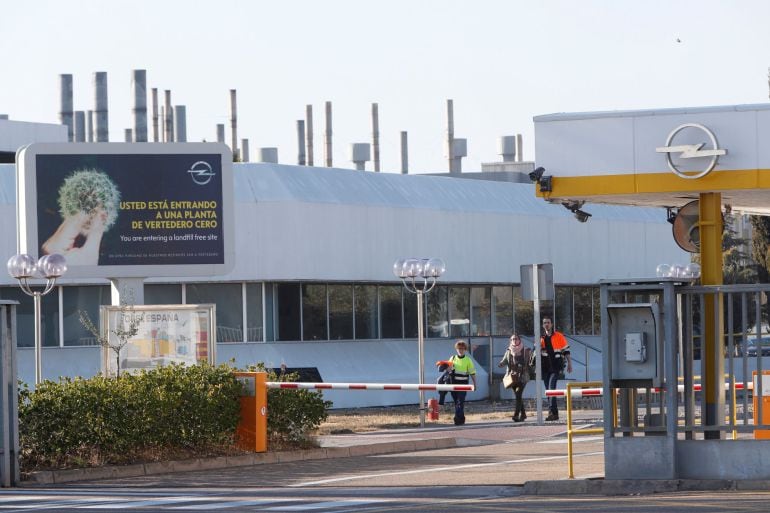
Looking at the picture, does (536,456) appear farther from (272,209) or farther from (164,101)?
(164,101)

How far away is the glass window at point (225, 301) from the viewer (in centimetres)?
3938

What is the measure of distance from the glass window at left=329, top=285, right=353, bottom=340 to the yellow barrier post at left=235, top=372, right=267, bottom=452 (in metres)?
19.2

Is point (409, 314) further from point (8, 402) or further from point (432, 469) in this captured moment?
point (8, 402)

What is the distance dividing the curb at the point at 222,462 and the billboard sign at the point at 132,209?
627 centimetres

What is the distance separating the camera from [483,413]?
3316 cm

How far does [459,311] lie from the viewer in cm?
4438

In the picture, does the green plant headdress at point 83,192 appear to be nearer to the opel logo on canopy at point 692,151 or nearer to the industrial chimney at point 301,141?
the opel logo on canopy at point 692,151

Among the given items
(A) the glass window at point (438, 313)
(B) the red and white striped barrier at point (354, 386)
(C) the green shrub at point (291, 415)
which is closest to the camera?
(C) the green shrub at point (291, 415)

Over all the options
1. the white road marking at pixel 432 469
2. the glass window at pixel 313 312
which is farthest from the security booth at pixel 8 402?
the glass window at pixel 313 312

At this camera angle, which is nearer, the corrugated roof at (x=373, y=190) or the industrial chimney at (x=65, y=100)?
the corrugated roof at (x=373, y=190)

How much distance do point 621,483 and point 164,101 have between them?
66173mm

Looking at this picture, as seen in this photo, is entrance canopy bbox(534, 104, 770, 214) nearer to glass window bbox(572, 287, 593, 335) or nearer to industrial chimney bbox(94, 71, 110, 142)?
glass window bbox(572, 287, 593, 335)

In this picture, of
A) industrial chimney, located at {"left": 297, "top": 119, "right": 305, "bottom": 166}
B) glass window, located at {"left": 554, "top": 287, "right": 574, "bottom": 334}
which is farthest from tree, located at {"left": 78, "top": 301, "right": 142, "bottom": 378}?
industrial chimney, located at {"left": 297, "top": 119, "right": 305, "bottom": 166}

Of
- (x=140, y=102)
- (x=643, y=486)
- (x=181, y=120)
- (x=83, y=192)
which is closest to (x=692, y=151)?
(x=643, y=486)
